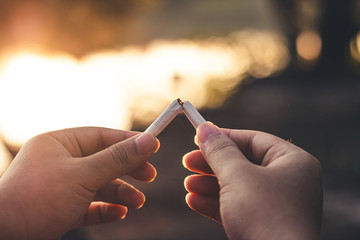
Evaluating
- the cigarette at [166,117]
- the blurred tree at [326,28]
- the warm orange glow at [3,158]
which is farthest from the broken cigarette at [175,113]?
the blurred tree at [326,28]

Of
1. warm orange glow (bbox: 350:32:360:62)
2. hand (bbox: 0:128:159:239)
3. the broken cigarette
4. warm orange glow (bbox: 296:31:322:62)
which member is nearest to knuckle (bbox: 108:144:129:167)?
hand (bbox: 0:128:159:239)

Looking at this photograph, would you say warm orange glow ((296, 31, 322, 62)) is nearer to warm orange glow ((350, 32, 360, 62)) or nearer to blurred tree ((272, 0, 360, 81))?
blurred tree ((272, 0, 360, 81))

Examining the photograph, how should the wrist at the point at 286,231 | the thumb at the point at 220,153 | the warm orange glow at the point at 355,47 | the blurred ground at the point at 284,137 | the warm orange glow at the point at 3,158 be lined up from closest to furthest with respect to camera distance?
the wrist at the point at 286,231
the thumb at the point at 220,153
the blurred ground at the point at 284,137
the warm orange glow at the point at 3,158
the warm orange glow at the point at 355,47

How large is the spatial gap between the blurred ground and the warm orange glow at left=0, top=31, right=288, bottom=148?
60cm

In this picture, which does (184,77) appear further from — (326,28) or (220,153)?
(220,153)

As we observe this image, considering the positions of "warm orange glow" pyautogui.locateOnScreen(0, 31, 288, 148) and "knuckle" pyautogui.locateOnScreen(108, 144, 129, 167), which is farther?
"warm orange glow" pyautogui.locateOnScreen(0, 31, 288, 148)

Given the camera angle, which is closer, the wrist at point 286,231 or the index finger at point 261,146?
the wrist at point 286,231

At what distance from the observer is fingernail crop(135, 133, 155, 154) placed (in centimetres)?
164

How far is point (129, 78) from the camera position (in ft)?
21.8

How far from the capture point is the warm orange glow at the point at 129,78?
4844 millimetres

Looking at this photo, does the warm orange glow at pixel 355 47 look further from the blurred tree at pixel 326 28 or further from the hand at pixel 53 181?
the hand at pixel 53 181

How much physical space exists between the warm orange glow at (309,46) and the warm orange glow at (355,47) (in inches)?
36.4

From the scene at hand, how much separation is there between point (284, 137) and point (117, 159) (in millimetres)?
4425

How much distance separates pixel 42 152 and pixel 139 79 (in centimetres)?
520
